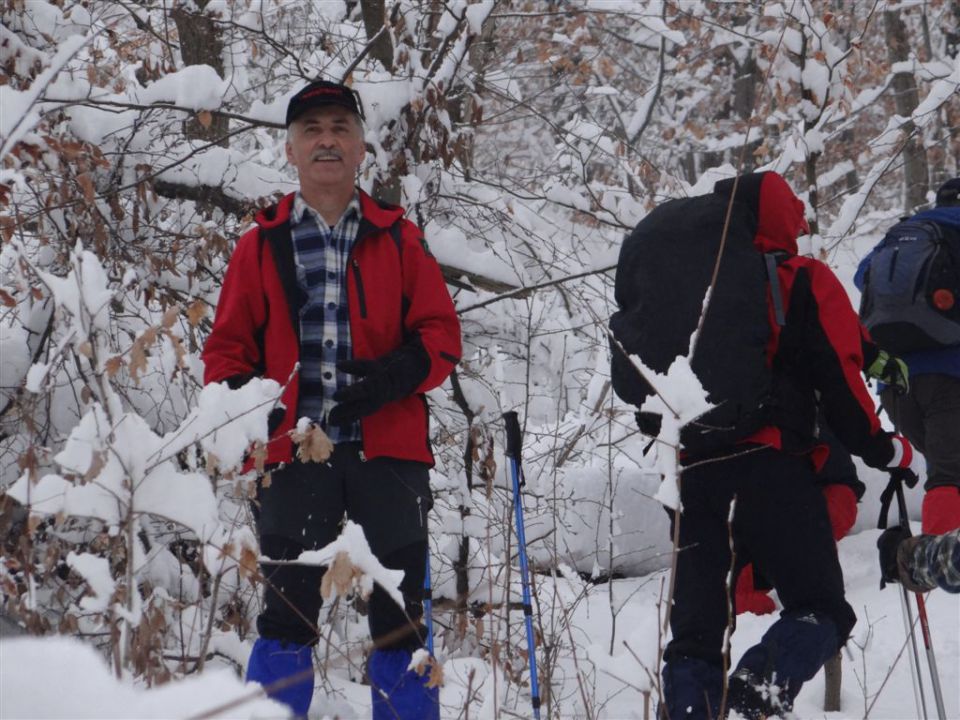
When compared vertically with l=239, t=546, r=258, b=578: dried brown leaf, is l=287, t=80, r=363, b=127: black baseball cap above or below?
above

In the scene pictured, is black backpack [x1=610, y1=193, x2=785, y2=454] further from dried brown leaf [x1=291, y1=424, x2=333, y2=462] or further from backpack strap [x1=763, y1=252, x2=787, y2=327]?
dried brown leaf [x1=291, y1=424, x2=333, y2=462]

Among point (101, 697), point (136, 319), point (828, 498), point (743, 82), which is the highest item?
point (743, 82)

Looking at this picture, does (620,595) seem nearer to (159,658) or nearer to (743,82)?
(159,658)

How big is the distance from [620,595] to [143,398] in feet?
9.92

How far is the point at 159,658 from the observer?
102 inches

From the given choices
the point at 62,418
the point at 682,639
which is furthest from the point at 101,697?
the point at 62,418

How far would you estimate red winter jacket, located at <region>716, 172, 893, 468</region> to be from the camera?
9.78 ft

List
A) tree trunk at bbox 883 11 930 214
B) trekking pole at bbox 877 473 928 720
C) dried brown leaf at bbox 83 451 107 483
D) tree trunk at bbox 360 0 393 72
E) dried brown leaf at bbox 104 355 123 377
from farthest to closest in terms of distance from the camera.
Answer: tree trunk at bbox 883 11 930 214 → tree trunk at bbox 360 0 393 72 → trekking pole at bbox 877 473 928 720 → dried brown leaf at bbox 104 355 123 377 → dried brown leaf at bbox 83 451 107 483

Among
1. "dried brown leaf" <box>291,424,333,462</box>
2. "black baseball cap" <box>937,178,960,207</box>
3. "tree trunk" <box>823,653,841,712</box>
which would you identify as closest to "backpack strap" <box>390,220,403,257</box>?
"dried brown leaf" <box>291,424,333,462</box>

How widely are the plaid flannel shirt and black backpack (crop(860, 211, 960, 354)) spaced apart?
7.38ft

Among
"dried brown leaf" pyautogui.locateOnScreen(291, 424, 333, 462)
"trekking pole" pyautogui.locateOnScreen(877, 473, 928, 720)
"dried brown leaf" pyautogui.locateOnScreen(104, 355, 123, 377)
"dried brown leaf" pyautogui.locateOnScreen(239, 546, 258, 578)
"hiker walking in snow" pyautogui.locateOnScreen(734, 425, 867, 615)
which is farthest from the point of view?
"trekking pole" pyautogui.locateOnScreen(877, 473, 928, 720)

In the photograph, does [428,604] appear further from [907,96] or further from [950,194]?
[907,96]

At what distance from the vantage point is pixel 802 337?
9.90 feet

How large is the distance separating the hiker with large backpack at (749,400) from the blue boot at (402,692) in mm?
656
